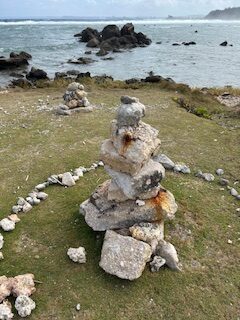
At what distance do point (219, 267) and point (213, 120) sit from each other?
14218 millimetres

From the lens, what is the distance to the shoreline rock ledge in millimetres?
10391

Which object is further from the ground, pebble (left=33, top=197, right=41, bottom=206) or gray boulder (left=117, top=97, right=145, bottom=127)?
gray boulder (left=117, top=97, right=145, bottom=127)

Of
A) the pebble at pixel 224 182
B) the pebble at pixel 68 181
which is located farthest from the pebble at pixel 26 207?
the pebble at pixel 224 182

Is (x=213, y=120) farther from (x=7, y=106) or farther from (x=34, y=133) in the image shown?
(x=7, y=106)

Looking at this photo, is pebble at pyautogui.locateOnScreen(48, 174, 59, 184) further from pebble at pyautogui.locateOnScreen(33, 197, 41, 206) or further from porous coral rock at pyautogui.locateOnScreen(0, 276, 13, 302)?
porous coral rock at pyautogui.locateOnScreen(0, 276, 13, 302)

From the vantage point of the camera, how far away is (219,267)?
11078 mm

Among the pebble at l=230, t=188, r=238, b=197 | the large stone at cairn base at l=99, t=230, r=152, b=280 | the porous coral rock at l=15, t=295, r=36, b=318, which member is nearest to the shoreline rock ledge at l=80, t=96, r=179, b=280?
the large stone at cairn base at l=99, t=230, r=152, b=280

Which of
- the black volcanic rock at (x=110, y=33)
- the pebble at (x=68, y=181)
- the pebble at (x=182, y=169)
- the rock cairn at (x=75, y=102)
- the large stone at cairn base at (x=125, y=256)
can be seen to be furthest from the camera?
the black volcanic rock at (x=110, y=33)

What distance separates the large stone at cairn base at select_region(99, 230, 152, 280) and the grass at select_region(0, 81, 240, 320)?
358mm

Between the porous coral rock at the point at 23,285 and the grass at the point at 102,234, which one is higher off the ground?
the porous coral rock at the point at 23,285

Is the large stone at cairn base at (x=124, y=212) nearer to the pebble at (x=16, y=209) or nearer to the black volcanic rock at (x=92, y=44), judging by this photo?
the pebble at (x=16, y=209)

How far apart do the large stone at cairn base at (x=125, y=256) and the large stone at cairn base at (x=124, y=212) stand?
865mm

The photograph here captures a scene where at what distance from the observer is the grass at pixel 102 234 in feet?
32.4

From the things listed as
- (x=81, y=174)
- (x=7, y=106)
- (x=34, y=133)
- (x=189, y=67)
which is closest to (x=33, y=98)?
(x=7, y=106)
